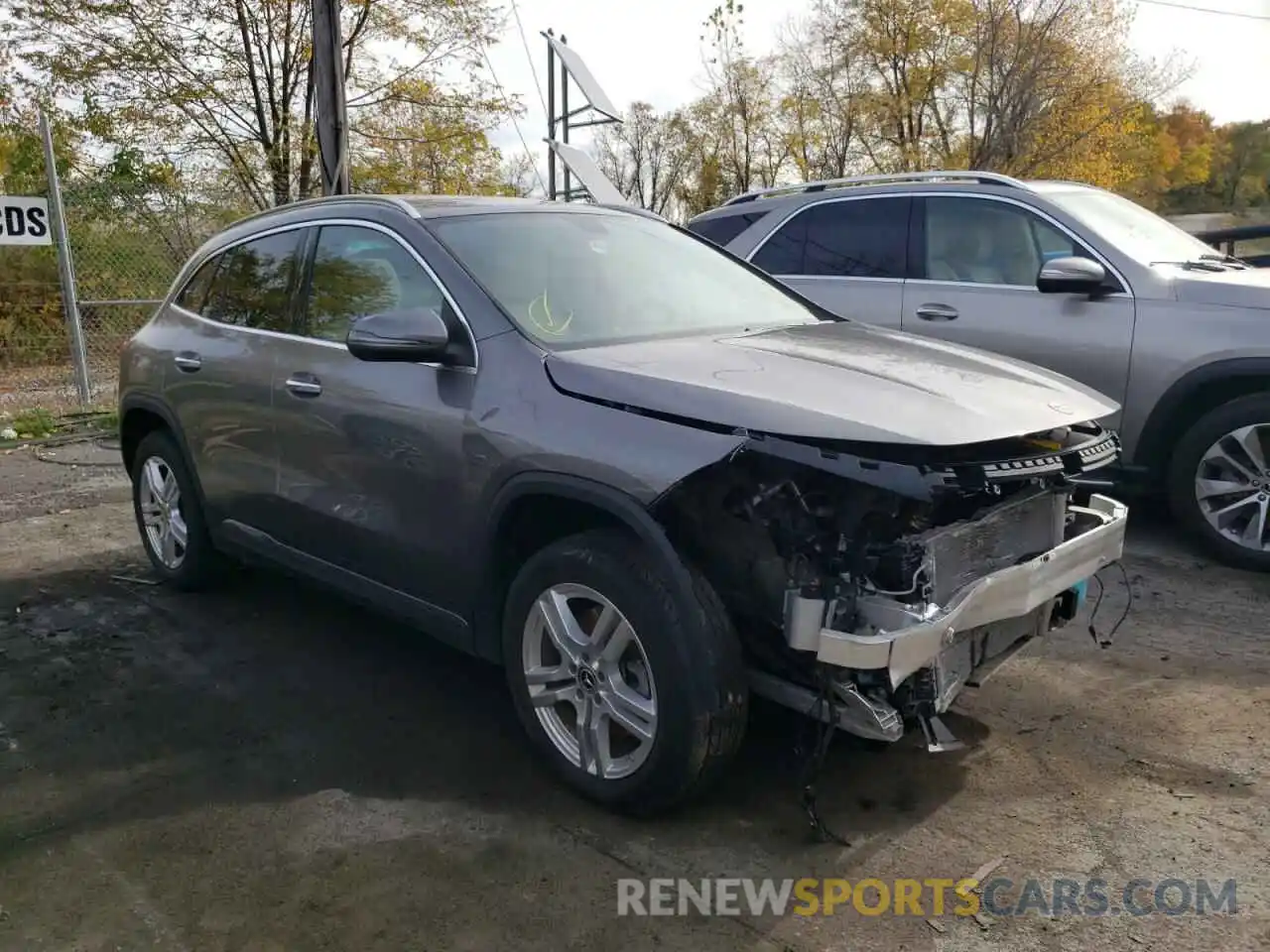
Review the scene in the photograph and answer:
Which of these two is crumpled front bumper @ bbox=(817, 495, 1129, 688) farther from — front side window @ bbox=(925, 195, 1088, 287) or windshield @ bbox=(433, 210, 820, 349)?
front side window @ bbox=(925, 195, 1088, 287)

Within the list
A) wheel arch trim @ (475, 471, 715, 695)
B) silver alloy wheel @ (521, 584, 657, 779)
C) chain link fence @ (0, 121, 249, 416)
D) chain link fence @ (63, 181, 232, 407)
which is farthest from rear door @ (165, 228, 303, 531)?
chain link fence @ (63, 181, 232, 407)

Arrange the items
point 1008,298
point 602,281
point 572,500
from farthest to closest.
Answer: point 1008,298
point 602,281
point 572,500

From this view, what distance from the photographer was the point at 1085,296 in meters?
5.44

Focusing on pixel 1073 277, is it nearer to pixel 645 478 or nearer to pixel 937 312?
pixel 937 312

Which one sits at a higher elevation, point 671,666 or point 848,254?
point 848,254

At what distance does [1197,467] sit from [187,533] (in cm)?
500

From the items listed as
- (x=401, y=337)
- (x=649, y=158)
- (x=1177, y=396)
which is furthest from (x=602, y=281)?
(x=649, y=158)

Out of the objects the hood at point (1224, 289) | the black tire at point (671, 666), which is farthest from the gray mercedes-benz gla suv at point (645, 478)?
the hood at point (1224, 289)

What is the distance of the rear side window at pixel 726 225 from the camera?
695 cm

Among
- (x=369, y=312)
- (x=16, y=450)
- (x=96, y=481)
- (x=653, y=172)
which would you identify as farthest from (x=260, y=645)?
(x=653, y=172)

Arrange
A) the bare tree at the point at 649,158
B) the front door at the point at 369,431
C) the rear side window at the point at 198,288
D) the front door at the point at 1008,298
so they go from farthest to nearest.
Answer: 1. the bare tree at the point at 649,158
2. the front door at the point at 1008,298
3. the rear side window at the point at 198,288
4. the front door at the point at 369,431

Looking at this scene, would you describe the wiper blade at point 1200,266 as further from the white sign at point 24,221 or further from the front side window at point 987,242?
the white sign at point 24,221

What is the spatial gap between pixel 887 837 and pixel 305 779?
70.9 inches

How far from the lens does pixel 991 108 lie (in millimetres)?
22484
